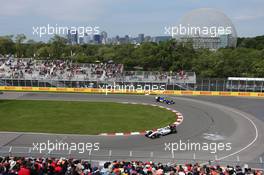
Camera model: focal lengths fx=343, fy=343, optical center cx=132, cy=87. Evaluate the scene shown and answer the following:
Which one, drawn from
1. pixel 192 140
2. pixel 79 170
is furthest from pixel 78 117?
pixel 79 170

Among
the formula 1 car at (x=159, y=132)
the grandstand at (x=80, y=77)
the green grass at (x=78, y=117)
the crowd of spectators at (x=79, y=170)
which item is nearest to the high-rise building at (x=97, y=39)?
the grandstand at (x=80, y=77)

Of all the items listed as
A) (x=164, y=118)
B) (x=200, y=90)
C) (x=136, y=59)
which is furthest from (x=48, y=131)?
(x=136, y=59)

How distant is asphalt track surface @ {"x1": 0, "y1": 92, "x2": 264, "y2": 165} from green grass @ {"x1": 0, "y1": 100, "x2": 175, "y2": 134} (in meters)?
2.40

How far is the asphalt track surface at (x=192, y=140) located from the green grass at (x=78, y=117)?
2.40m

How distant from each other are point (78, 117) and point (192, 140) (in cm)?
1471

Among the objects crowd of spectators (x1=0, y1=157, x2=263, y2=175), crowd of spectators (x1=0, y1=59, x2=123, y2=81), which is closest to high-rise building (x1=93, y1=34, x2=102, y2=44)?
crowd of spectators (x1=0, y1=59, x2=123, y2=81)

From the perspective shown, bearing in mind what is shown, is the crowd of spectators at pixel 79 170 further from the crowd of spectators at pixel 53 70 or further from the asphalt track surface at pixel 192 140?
the crowd of spectators at pixel 53 70

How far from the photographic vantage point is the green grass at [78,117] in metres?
33.8

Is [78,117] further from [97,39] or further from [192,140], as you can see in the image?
[97,39]

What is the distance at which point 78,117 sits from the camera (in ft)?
128

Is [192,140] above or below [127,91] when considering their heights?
below

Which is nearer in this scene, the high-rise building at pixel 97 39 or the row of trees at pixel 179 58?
the row of trees at pixel 179 58

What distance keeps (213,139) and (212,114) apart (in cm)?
1129

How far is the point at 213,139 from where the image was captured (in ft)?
99.0
